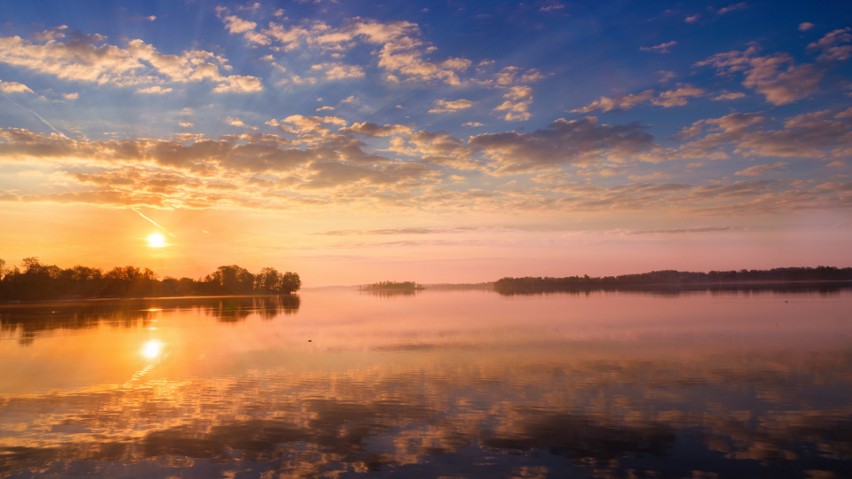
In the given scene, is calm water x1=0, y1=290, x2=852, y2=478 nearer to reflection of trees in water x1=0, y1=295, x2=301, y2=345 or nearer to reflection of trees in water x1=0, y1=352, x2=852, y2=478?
reflection of trees in water x1=0, y1=352, x2=852, y2=478

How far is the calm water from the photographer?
15.0m

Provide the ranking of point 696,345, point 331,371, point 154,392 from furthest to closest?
1. point 696,345
2. point 331,371
3. point 154,392

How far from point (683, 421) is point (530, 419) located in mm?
5040

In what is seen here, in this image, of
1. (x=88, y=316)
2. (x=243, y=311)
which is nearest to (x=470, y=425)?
(x=88, y=316)

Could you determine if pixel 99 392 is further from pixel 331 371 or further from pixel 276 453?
pixel 276 453

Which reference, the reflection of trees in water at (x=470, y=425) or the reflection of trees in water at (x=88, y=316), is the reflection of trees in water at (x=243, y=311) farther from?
the reflection of trees in water at (x=470, y=425)

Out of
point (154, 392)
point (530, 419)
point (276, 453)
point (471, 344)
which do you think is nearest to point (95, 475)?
point (276, 453)

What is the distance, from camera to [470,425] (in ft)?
60.8

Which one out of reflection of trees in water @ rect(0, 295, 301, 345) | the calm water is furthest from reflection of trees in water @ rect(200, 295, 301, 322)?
the calm water

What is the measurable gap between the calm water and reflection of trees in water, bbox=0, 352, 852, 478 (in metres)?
0.08

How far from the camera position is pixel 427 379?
26938mm

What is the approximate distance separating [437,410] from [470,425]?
2405 millimetres

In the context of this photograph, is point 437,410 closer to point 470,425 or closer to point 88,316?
point 470,425

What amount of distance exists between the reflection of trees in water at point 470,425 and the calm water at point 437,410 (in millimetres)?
81
